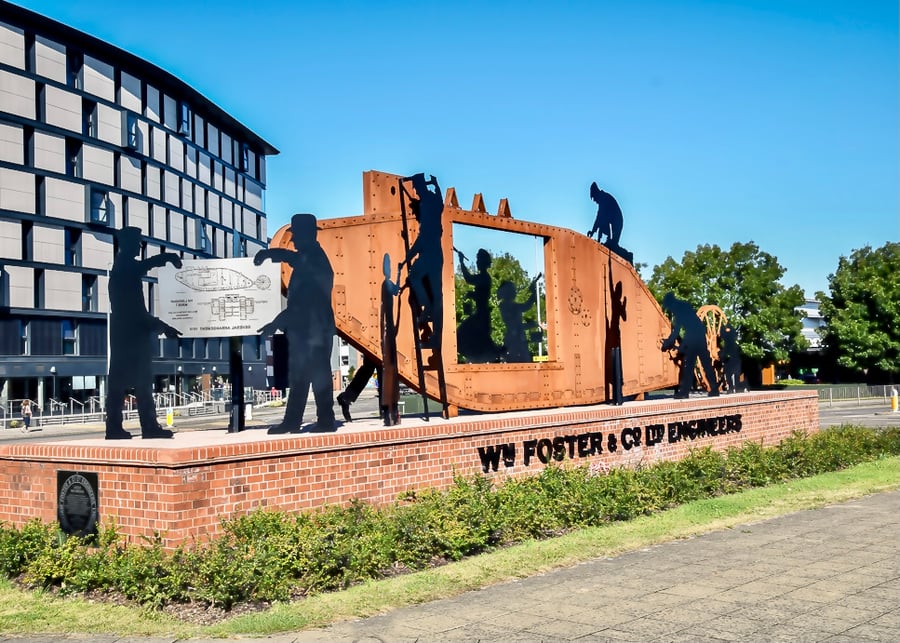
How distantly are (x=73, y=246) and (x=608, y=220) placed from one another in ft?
135

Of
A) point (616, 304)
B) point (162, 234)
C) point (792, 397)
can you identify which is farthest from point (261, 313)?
point (162, 234)

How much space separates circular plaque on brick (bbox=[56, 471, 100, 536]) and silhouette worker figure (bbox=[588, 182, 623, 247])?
12.0m

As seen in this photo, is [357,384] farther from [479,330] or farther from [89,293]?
[89,293]

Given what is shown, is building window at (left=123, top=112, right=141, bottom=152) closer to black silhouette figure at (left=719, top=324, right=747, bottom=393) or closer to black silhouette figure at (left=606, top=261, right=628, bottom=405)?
black silhouette figure at (left=719, top=324, right=747, bottom=393)

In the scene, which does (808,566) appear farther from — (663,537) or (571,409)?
(571,409)

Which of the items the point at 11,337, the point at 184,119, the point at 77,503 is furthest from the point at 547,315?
the point at 184,119

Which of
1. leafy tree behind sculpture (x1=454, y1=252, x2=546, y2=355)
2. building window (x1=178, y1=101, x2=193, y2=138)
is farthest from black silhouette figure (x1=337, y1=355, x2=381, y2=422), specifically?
building window (x1=178, y1=101, x2=193, y2=138)

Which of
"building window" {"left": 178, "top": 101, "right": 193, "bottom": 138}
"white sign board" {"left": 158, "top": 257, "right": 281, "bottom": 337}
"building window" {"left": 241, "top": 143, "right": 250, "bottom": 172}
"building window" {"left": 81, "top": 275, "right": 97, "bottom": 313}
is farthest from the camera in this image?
"building window" {"left": 241, "top": 143, "right": 250, "bottom": 172}

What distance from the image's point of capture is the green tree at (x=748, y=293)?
5059cm

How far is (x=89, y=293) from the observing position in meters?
53.7

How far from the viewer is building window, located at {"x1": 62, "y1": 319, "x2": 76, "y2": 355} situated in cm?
5209

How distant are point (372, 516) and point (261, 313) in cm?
340

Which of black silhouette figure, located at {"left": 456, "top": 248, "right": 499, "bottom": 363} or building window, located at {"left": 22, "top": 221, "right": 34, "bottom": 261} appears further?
building window, located at {"left": 22, "top": 221, "right": 34, "bottom": 261}

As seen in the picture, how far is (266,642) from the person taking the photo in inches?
299
